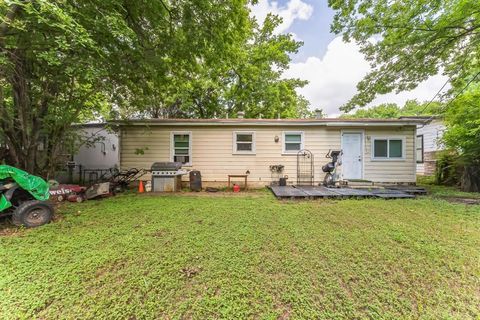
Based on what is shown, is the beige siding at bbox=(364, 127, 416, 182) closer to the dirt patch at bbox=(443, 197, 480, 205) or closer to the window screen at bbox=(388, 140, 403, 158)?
the window screen at bbox=(388, 140, 403, 158)

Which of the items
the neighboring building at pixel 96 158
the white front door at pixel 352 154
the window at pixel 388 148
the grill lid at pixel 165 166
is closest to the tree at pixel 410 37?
the window at pixel 388 148

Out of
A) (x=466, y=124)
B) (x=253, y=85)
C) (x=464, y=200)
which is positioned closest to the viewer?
(x=464, y=200)

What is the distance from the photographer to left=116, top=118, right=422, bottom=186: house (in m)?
7.71

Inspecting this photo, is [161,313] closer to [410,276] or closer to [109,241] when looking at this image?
[109,241]

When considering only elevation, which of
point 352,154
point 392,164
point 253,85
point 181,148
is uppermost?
point 253,85

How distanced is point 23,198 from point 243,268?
14.8ft

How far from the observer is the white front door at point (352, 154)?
25.5ft

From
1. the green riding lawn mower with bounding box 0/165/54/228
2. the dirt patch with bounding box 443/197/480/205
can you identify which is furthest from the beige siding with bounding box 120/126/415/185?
the green riding lawn mower with bounding box 0/165/54/228

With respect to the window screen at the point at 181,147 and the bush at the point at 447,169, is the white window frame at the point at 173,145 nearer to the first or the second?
the window screen at the point at 181,147

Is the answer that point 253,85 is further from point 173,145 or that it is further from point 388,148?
point 388,148

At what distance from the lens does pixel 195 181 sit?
23.6ft

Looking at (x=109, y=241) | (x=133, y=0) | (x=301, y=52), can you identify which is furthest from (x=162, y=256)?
(x=301, y=52)

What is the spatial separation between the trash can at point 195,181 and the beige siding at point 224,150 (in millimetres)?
547

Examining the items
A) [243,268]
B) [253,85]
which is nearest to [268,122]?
[243,268]
